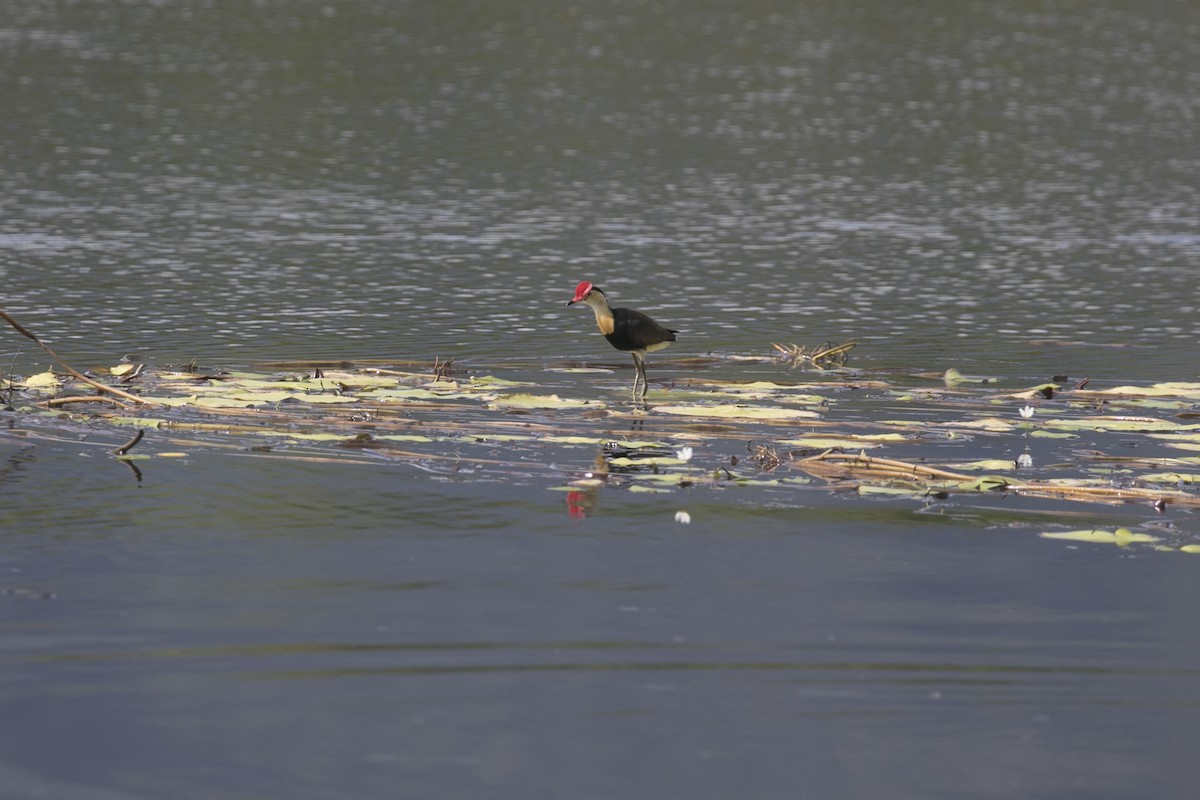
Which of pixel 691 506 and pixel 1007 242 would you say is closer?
pixel 691 506

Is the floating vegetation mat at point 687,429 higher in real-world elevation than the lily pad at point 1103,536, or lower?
higher

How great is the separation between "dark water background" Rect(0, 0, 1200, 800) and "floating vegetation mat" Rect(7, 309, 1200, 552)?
1.12ft

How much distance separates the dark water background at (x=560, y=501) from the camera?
7.36m

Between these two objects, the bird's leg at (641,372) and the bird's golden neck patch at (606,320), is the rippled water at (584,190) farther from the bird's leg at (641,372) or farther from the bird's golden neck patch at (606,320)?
the bird's golden neck patch at (606,320)

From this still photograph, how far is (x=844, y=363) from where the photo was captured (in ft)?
51.5

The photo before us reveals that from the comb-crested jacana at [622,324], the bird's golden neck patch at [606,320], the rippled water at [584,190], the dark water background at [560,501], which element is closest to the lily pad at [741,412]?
the comb-crested jacana at [622,324]

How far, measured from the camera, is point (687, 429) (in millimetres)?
13102

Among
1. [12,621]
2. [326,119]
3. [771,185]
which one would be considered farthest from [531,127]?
[12,621]

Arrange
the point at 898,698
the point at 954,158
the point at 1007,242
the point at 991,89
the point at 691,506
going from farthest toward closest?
1. the point at 991,89
2. the point at 954,158
3. the point at 1007,242
4. the point at 691,506
5. the point at 898,698

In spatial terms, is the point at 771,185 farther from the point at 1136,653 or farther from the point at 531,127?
the point at 1136,653

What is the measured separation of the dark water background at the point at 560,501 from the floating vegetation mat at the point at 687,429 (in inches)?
13.4

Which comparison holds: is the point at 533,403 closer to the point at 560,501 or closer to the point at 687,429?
the point at 687,429

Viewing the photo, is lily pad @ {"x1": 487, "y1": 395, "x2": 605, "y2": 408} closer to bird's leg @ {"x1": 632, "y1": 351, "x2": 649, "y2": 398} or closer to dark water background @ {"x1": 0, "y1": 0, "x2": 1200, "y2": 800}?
bird's leg @ {"x1": 632, "y1": 351, "x2": 649, "y2": 398}

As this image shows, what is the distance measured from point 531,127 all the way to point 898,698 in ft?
99.1
